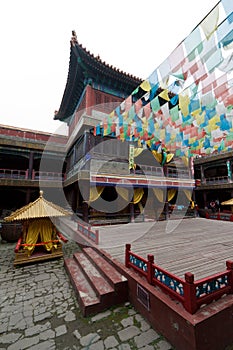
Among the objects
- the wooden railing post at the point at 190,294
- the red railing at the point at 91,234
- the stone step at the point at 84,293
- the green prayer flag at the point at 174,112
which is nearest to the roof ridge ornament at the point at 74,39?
the green prayer flag at the point at 174,112

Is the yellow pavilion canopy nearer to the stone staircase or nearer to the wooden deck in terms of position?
the stone staircase

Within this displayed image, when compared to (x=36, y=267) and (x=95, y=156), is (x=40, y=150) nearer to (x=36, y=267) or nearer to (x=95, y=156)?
(x=95, y=156)

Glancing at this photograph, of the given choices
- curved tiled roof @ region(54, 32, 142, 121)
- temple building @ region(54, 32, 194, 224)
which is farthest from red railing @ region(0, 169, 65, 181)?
curved tiled roof @ region(54, 32, 142, 121)

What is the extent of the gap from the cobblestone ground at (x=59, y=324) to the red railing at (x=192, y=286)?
82cm

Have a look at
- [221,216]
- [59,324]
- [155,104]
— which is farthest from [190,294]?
[221,216]

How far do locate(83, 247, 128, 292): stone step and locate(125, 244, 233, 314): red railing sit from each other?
0.67 m

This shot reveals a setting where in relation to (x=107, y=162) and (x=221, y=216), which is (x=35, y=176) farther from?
(x=221, y=216)

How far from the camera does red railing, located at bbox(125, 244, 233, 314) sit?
269 centimetres

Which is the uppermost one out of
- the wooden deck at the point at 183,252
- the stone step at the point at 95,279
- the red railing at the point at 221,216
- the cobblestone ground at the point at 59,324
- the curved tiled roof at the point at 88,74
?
the curved tiled roof at the point at 88,74

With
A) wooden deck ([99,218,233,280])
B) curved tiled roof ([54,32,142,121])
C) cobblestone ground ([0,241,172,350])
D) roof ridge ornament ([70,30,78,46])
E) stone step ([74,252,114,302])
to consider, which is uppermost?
roof ridge ornament ([70,30,78,46])

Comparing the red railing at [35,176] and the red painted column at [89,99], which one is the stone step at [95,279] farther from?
the red railing at [35,176]

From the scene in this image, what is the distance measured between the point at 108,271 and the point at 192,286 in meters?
2.56

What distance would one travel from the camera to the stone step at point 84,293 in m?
3.58

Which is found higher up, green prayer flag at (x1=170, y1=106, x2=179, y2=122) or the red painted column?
the red painted column
